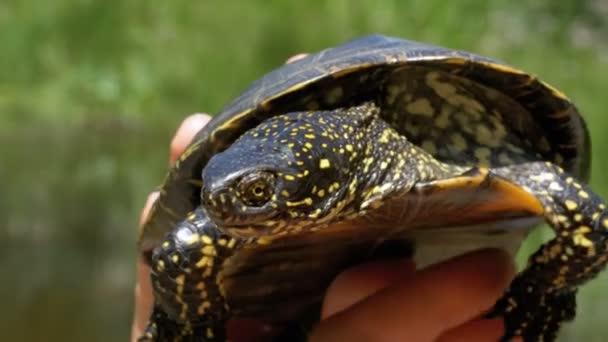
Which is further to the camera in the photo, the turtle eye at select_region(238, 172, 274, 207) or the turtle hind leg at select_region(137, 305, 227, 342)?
the turtle hind leg at select_region(137, 305, 227, 342)

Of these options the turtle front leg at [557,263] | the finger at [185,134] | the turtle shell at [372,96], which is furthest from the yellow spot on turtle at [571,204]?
the finger at [185,134]

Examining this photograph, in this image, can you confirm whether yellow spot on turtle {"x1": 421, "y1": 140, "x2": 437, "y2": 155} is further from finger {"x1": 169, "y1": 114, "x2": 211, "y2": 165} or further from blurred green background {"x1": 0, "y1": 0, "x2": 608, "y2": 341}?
blurred green background {"x1": 0, "y1": 0, "x2": 608, "y2": 341}

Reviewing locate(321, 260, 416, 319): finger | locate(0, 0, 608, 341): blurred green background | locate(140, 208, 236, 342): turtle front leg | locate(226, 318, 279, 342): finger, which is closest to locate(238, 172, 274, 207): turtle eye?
locate(140, 208, 236, 342): turtle front leg

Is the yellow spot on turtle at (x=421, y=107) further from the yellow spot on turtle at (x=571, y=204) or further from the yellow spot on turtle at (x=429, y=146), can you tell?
the yellow spot on turtle at (x=571, y=204)

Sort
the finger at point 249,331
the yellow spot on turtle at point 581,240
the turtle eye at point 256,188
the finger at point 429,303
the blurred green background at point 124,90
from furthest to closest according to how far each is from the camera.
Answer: the blurred green background at point 124,90
the finger at point 249,331
the finger at point 429,303
the yellow spot on turtle at point 581,240
the turtle eye at point 256,188

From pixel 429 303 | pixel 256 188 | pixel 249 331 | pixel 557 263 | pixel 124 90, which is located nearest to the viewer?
pixel 256 188

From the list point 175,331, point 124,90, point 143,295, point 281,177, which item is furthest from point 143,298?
point 124,90

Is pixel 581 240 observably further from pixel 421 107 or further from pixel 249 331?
pixel 249 331
